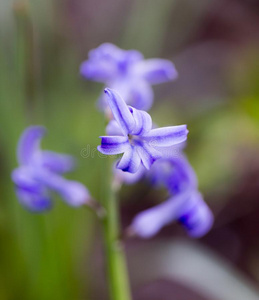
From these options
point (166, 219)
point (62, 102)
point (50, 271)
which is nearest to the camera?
point (166, 219)

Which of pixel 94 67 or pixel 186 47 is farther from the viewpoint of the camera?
pixel 186 47

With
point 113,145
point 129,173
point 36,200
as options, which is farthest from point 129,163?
point 36,200

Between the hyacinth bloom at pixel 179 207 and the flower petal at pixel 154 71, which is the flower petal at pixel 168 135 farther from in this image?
the flower petal at pixel 154 71

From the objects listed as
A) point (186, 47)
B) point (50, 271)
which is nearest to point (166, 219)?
point (50, 271)

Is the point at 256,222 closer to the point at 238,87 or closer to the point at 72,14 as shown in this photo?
the point at 238,87

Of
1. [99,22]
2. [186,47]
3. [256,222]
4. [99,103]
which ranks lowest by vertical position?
[99,103]

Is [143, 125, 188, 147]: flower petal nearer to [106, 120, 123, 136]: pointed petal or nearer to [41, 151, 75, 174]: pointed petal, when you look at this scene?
[106, 120, 123, 136]: pointed petal
